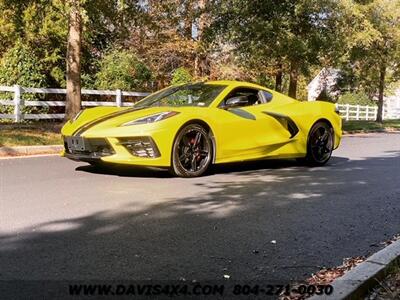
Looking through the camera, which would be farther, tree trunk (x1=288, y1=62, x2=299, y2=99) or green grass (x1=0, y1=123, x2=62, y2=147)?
tree trunk (x1=288, y1=62, x2=299, y2=99)

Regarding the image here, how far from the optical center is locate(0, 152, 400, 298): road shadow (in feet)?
11.3

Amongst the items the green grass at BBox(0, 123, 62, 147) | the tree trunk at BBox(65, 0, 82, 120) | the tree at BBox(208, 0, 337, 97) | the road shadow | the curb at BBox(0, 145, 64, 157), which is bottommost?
the road shadow

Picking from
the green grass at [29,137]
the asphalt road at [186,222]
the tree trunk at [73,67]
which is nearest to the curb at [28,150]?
the green grass at [29,137]

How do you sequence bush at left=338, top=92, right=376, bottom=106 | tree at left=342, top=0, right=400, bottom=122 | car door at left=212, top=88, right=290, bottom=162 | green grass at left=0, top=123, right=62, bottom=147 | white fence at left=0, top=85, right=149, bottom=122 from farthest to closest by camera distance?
1. bush at left=338, top=92, right=376, bottom=106
2. tree at left=342, top=0, right=400, bottom=122
3. white fence at left=0, top=85, right=149, bottom=122
4. green grass at left=0, top=123, right=62, bottom=147
5. car door at left=212, top=88, right=290, bottom=162

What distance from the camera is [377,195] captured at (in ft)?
21.0

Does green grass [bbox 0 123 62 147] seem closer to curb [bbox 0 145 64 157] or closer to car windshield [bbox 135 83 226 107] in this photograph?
curb [bbox 0 145 64 157]

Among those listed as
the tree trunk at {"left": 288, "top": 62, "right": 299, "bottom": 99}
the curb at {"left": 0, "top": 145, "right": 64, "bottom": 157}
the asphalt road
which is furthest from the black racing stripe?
the tree trunk at {"left": 288, "top": 62, "right": 299, "bottom": 99}

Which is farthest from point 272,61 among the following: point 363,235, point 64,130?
point 363,235

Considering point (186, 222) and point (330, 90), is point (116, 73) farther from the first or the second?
point (330, 90)

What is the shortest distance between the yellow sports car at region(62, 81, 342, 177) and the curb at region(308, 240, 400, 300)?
3742 mm

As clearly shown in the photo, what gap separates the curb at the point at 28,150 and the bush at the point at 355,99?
127ft

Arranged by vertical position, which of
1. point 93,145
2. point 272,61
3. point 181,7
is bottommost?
point 93,145

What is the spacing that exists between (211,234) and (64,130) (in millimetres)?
3904

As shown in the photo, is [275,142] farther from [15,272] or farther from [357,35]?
[357,35]
